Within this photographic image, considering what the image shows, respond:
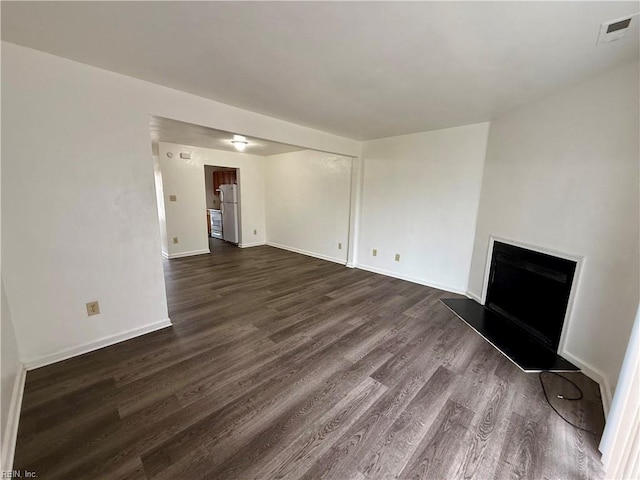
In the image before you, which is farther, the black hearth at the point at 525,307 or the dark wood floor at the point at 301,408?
the black hearth at the point at 525,307

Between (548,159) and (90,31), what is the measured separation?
3.63 metres

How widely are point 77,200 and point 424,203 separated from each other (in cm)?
390

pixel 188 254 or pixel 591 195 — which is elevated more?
pixel 591 195

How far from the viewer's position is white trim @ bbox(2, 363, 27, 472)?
1.25m

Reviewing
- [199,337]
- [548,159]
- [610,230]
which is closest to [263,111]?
[199,337]

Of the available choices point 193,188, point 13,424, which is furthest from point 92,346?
point 193,188

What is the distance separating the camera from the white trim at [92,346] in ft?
6.53

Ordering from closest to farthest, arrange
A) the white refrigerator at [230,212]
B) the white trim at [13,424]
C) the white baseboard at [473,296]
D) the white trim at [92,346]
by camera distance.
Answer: the white trim at [13,424], the white trim at [92,346], the white baseboard at [473,296], the white refrigerator at [230,212]

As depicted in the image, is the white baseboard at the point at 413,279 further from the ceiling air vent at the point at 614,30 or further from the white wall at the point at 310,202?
the ceiling air vent at the point at 614,30

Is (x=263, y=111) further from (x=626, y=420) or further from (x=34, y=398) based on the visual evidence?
(x=626, y=420)

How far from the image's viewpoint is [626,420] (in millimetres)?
1257

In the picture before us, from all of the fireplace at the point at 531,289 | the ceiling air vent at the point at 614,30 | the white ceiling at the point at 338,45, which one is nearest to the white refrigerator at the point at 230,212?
the white ceiling at the point at 338,45

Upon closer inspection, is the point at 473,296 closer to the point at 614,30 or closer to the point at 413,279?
the point at 413,279

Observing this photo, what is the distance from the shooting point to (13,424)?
4.79 ft
